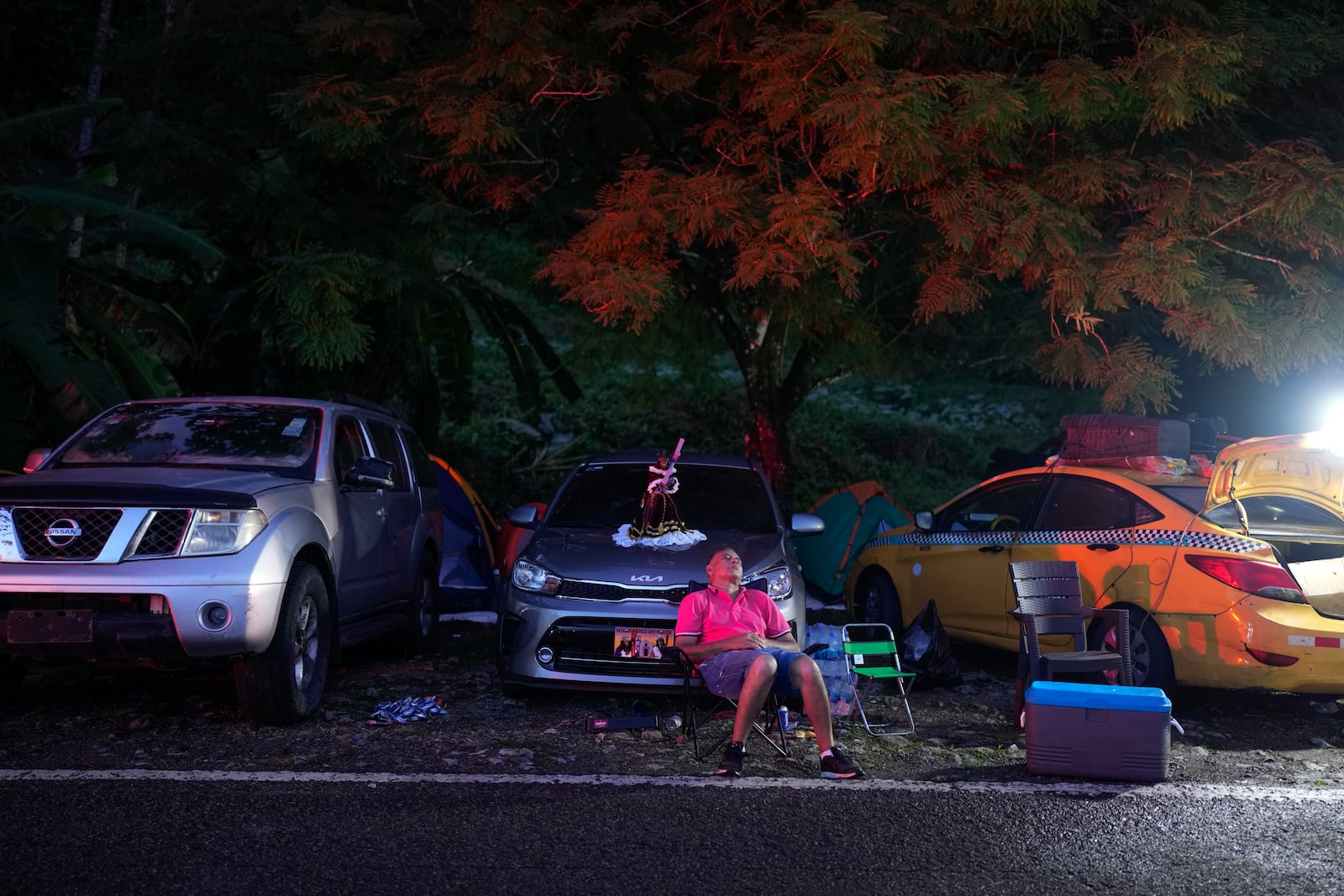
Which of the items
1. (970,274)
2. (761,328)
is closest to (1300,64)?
(970,274)

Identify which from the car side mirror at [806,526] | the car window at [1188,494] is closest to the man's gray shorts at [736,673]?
the car side mirror at [806,526]

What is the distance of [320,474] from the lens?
8297 millimetres

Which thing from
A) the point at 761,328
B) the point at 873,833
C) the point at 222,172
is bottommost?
the point at 873,833

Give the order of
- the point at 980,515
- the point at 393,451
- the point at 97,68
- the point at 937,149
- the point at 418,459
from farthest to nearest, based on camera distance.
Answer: the point at 97,68
the point at 418,459
the point at 393,451
the point at 980,515
the point at 937,149

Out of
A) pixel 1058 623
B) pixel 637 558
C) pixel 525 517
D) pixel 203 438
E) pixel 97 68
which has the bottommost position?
pixel 1058 623

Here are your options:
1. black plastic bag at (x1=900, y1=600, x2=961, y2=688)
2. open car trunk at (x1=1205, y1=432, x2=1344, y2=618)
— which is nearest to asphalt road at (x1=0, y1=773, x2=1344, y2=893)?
open car trunk at (x1=1205, y1=432, x2=1344, y2=618)

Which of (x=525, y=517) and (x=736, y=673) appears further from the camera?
(x=525, y=517)

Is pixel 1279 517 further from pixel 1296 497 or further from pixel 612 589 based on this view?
pixel 612 589

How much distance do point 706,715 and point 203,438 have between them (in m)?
3.60

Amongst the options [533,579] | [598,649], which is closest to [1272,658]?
[598,649]

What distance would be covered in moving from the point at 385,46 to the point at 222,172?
222 centimetres

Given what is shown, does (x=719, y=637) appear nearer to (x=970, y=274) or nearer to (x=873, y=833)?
(x=873, y=833)

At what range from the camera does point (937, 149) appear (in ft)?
32.1

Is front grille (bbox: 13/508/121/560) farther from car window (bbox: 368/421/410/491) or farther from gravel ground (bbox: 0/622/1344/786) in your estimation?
car window (bbox: 368/421/410/491)
